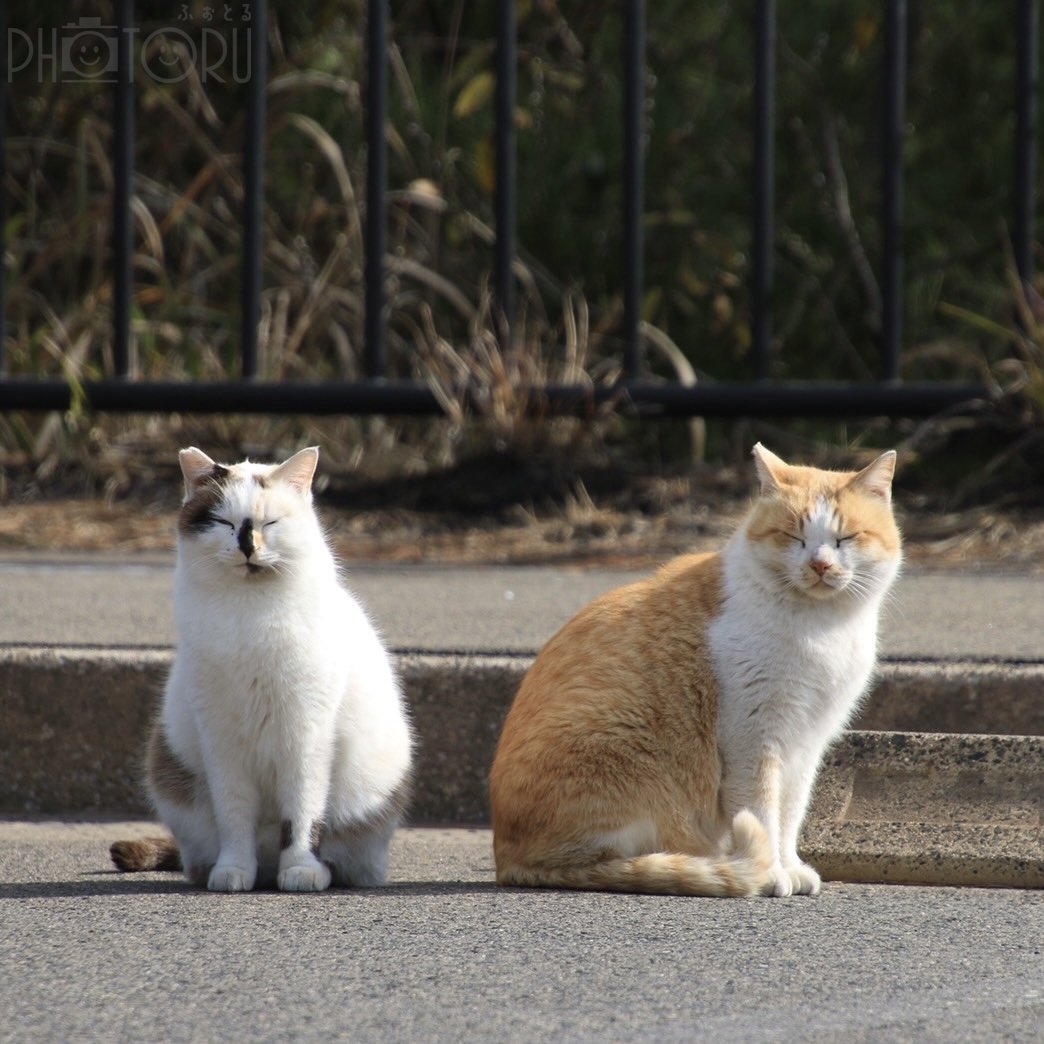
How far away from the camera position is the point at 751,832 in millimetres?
2701

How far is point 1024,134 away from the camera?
455 cm

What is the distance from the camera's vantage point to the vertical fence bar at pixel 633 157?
4.54 metres

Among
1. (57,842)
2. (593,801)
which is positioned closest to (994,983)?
(593,801)

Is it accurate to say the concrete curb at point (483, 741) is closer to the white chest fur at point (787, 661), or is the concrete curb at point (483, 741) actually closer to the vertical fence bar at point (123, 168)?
the white chest fur at point (787, 661)

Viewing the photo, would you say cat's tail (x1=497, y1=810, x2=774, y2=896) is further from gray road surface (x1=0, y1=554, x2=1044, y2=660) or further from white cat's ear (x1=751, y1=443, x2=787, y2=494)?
gray road surface (x1=0, y1=554, x2=1044, y2=660)

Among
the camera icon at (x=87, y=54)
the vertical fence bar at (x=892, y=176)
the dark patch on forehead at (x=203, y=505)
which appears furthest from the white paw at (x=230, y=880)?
the camera icon at (x=87, y=54)

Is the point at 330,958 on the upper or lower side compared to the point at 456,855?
upper

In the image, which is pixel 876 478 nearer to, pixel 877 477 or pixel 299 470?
pixel 877 477

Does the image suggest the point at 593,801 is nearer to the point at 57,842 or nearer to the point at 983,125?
the point at 57,842

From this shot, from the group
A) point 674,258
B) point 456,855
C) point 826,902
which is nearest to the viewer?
point 826,902

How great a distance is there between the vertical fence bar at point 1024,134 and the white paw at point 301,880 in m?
2.86

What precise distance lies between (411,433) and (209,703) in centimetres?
347

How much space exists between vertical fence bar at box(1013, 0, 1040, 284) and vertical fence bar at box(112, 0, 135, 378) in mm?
2421

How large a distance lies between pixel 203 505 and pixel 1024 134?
276cm
